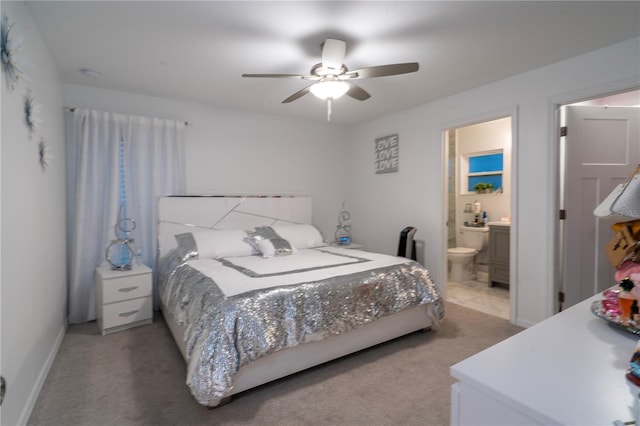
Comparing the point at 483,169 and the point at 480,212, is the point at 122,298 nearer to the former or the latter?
the point at 480,212

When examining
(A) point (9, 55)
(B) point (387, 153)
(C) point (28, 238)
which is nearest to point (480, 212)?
(B) point (387, 153)

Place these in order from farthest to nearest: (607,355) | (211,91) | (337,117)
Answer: (337,117), (211,91), (607,355)

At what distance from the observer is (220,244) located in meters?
3.21

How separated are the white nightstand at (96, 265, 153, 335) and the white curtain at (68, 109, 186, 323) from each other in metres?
0.22

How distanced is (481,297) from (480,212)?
1516 mm

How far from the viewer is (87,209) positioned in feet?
10.2

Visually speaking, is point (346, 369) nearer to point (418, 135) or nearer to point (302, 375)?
point (302, 375)

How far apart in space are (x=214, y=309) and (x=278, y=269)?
0.81 metres

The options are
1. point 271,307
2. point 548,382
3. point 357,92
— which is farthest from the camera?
point 357,92

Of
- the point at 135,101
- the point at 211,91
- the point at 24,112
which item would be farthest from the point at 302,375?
the point at 135,101

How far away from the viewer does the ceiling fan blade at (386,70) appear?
2051mm

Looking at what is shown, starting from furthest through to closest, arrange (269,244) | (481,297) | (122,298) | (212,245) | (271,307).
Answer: (481,297) < (269,244) < (212,245) < (122,298) < (271,307)

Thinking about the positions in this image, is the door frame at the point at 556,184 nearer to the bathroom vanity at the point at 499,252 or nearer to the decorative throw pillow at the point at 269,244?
the bathroom vanity at the point at 499,252

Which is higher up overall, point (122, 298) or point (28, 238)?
point (28, 238)
